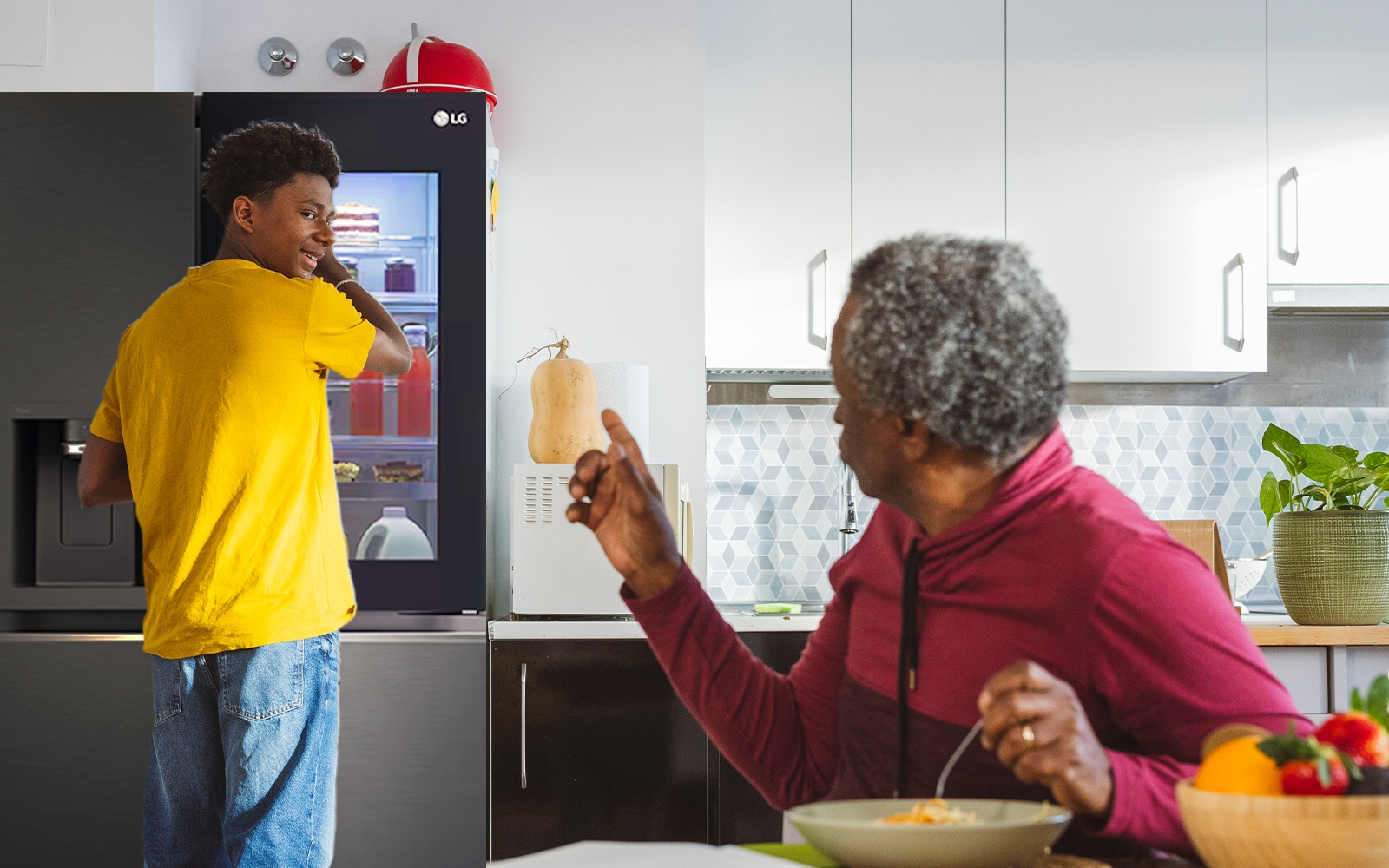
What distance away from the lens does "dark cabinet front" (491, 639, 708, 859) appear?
90.4 inches

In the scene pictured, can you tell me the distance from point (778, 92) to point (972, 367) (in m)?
2.09

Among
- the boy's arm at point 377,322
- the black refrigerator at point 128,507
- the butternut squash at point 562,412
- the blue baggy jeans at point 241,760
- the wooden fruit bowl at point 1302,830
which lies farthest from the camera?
the butternut squash at point 562,412

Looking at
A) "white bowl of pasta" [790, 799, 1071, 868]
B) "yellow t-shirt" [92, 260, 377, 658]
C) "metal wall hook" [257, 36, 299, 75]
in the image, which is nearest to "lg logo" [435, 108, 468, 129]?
"metal wall hook" [257, 36, 299, 75]

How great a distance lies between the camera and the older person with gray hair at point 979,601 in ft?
2.56

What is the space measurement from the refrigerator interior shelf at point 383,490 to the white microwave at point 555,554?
19 cm

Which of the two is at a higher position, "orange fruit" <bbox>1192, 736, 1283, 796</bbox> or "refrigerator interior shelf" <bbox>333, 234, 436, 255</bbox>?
"refrigerator interior shelf" <bbox>333, 234, 436, 255</bbox>

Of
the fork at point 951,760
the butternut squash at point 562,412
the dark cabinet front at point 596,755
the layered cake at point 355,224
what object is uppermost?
the layered cake at point 355,224

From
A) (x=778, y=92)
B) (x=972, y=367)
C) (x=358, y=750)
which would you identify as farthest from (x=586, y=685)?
(x=972, y=367)

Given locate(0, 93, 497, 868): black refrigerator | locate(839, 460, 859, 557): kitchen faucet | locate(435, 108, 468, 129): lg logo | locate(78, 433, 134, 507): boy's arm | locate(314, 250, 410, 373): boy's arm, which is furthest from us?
locate(839, 460, 859, 557): kitchen faucet

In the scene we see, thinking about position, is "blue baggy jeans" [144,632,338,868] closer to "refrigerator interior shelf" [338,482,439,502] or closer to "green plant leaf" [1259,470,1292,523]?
"refrigerator interior shelf" [338,482,439,502]

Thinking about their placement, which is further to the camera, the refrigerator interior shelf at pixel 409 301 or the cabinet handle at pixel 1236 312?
the cabinet handle at pixel 1236 312

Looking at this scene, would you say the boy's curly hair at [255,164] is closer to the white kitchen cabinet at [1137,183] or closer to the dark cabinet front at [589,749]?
the dark cabinet front at [589,749]

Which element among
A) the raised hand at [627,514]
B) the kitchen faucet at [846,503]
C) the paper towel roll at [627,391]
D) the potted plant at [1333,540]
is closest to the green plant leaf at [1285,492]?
the potted plant at [1333,540]

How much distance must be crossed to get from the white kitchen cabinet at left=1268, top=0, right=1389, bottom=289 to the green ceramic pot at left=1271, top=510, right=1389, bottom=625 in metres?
0.63
